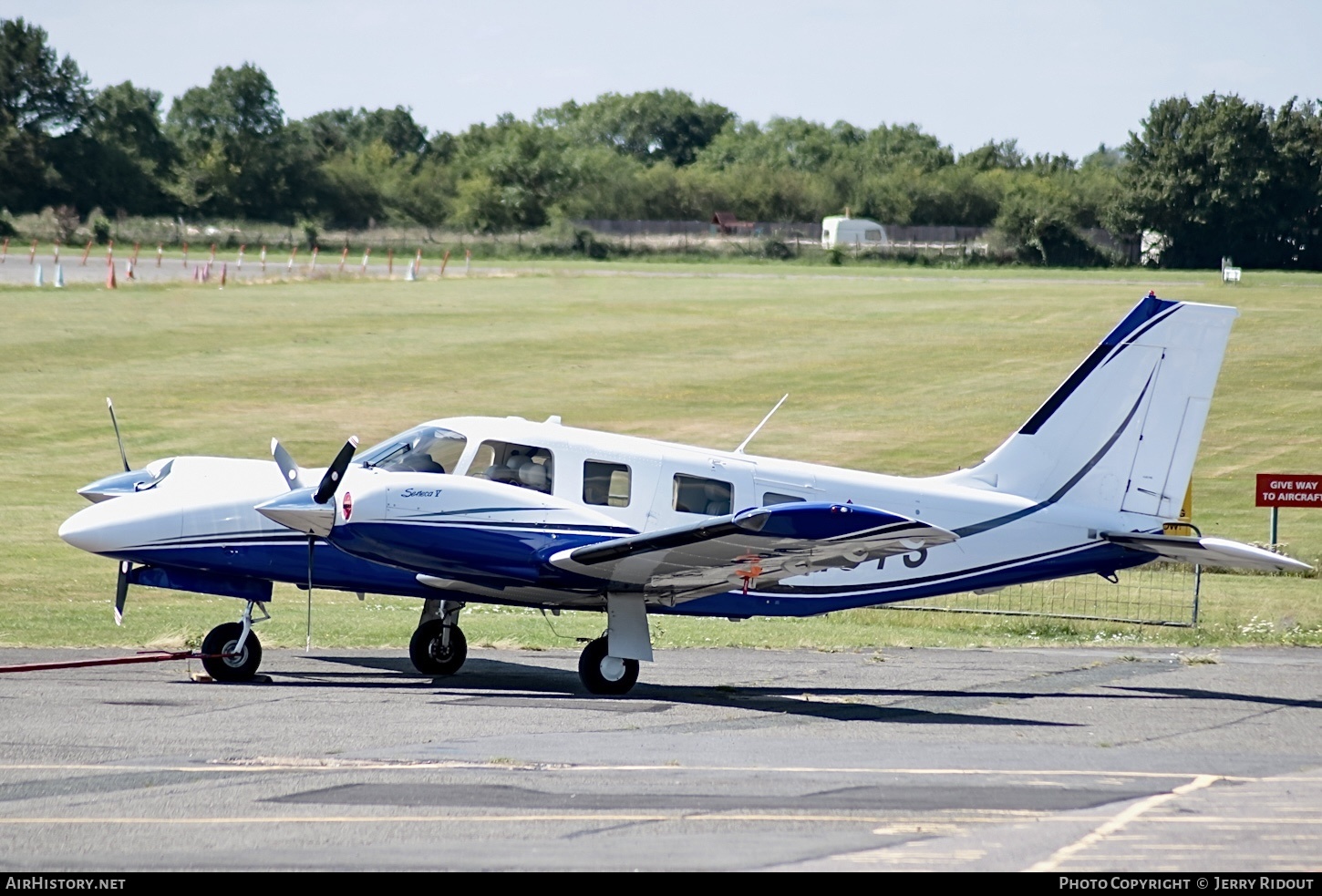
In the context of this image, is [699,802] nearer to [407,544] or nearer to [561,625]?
[407,544]

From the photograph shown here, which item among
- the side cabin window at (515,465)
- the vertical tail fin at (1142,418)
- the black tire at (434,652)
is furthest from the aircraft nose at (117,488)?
the vertical tail fin at (1142,418)

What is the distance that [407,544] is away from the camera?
13.8 meters

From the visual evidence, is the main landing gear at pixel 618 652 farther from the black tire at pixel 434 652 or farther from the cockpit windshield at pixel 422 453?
the cockpit windshield at pixel 422 453

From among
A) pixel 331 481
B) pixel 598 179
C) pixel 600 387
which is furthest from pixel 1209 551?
pixel 598 179

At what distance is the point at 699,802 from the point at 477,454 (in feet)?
19.4

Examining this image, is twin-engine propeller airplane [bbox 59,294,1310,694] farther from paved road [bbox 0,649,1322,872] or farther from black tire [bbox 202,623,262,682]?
paved road [bbox 0,649,1322,872]

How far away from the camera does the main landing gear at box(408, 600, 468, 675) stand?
15531mm

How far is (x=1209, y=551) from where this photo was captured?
563 inches

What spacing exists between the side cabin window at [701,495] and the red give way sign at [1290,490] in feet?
34.7

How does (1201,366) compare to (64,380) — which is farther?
(64,380)

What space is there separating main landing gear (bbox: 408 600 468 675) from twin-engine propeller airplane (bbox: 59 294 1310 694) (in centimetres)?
2

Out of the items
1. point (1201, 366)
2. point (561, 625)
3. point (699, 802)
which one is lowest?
point (561, 625)

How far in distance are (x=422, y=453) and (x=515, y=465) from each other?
35.6 inches
